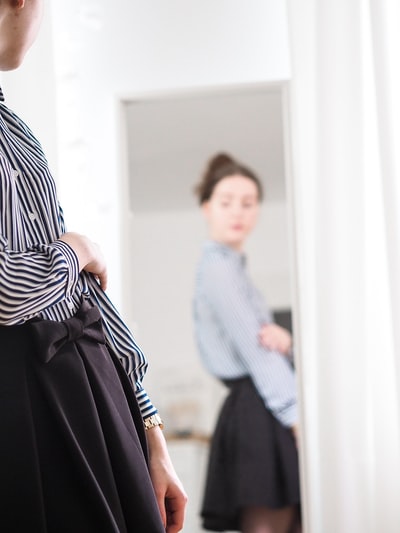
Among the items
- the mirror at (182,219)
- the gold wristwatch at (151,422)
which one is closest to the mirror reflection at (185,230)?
the mirror at (182,219)

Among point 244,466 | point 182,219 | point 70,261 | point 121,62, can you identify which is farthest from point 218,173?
point 70,261

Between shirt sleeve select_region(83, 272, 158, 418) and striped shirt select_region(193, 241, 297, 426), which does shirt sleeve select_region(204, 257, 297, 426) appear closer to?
striped shirt select_region(193, 241, 297, 426)

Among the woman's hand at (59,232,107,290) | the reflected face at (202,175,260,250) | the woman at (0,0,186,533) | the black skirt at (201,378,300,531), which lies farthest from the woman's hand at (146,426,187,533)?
the reflected face at (202,175,260,250)

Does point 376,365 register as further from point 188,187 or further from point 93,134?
point 93,134

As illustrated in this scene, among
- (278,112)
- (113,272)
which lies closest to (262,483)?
(113,272)

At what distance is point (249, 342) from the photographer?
2.11 meters

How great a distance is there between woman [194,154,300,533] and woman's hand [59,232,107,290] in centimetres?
111

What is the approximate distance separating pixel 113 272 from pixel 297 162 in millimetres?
Answer: 577

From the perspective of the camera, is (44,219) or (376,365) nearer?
(44,219)

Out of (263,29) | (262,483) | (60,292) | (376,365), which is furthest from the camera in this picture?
(263,29)

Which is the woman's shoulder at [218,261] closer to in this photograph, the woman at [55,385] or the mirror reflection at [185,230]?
the mirror reflection at [185,230]

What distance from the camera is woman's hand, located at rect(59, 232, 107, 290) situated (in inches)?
37.5

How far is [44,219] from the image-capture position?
0.97 m

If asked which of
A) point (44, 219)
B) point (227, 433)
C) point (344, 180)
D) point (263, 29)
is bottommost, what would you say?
point (227, 433)
